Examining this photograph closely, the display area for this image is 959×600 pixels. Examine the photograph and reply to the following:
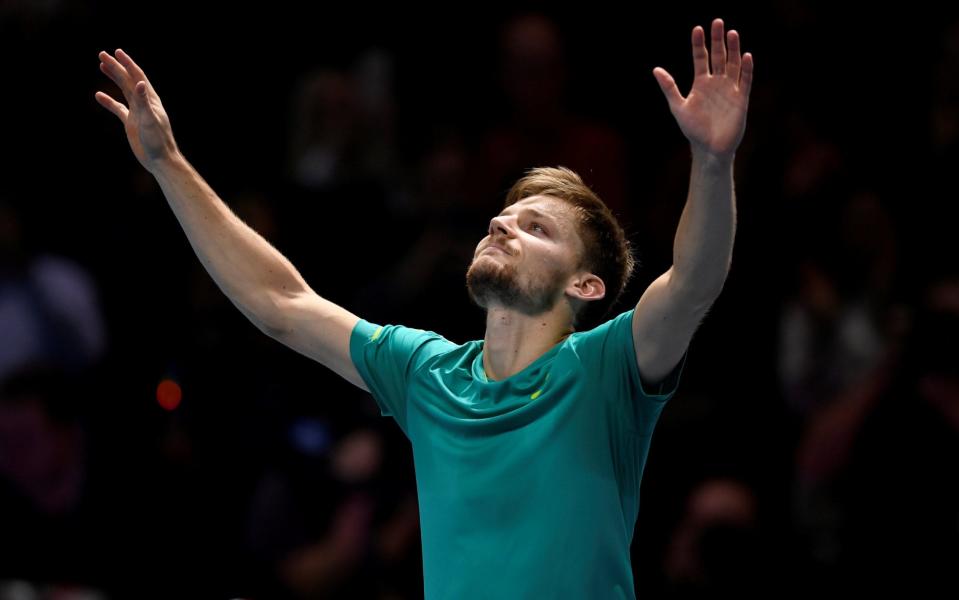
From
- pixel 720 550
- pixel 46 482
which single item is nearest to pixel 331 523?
pixel 46 482

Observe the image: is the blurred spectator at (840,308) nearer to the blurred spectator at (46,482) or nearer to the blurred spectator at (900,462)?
the blurred spectator at (900,462)

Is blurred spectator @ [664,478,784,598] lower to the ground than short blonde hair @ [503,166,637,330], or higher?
lower

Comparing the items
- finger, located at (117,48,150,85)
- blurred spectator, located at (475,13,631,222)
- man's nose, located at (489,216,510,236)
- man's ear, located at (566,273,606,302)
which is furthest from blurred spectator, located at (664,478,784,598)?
finger, located at (117,48,150,85)

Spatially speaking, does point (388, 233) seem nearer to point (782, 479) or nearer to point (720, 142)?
point (782, 479)

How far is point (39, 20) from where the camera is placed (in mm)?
6949

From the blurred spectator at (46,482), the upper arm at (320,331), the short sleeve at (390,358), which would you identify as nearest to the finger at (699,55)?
the short sleeve at (390,358)

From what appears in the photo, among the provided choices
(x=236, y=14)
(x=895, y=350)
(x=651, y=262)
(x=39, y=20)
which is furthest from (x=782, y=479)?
(x=39, y=20)

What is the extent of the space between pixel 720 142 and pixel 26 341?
4.22m

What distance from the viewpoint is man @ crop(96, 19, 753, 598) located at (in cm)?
261

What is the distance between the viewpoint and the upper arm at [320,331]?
322 cm

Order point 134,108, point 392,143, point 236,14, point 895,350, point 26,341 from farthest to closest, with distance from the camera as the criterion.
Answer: point 236,14
point 392,143
point 26,341
point 895,350
point 134,108

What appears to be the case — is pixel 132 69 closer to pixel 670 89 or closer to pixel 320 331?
pixel 320 331

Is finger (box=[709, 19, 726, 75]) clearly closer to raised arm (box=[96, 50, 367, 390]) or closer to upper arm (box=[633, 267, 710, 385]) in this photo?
upper arm (box=[633, 267, 710, 385])

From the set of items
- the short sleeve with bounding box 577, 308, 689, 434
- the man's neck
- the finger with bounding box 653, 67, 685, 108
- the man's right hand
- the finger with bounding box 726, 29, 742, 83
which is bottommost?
the short sleeve with bounding box 577, 308, 689, 434
